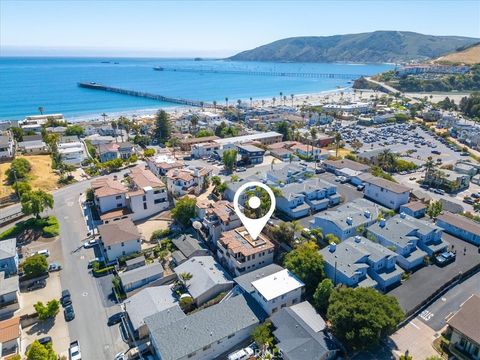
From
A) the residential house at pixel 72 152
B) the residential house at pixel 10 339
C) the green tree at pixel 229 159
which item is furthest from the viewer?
the residential house at pixel 72 152

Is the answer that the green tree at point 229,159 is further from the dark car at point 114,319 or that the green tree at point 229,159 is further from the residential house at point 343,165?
the dark car at point 114,319

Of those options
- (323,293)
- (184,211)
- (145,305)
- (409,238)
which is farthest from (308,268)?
(184,211)

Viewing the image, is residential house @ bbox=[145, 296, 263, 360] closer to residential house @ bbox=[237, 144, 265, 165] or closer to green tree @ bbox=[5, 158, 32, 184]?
residential house @ bbox=[237, 144, 265, 165]

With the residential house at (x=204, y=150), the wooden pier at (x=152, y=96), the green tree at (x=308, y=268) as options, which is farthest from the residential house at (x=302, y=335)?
the wooden pier at (x=152, y=96)

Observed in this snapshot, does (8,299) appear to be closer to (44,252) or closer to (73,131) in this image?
(44,252)

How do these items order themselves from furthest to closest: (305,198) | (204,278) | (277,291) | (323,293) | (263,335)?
(305,198)
(204,278)
(277,291)
(323,293)
(263,335)

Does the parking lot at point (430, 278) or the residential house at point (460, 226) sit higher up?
the residential house at point (460, 226)
